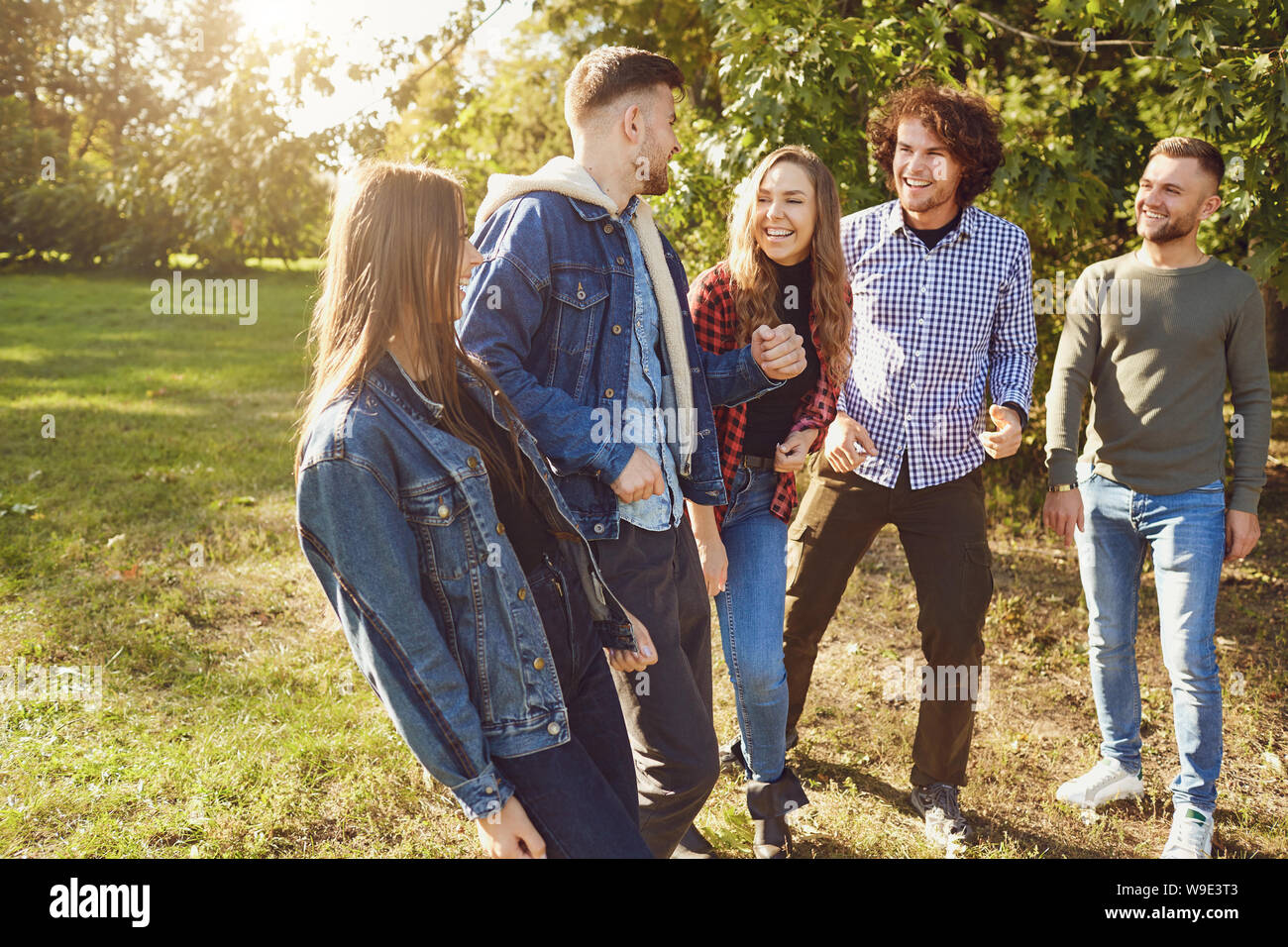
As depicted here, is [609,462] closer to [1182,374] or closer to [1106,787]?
[1182,374]

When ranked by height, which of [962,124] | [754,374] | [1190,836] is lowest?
[1190,836]

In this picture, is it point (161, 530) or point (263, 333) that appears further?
point (263, 333)

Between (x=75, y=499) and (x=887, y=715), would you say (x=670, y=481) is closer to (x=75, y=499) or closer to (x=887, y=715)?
(x=887, y=715)

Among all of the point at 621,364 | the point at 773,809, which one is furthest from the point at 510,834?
the point at 773,809

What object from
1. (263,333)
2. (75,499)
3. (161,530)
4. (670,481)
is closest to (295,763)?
(670,481)

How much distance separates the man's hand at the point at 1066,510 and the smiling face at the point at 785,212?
58.0 inches

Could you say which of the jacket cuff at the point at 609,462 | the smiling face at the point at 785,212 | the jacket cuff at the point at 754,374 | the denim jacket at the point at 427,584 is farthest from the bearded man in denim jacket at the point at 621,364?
the smiling face at the point at 785,212

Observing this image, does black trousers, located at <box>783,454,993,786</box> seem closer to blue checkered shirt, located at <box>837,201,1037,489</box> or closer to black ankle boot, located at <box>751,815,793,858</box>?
blue checkered shirt, located at <box>837,201,1037,489</box>

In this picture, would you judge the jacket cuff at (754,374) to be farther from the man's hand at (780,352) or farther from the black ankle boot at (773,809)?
the black ankle boot at (773,809)

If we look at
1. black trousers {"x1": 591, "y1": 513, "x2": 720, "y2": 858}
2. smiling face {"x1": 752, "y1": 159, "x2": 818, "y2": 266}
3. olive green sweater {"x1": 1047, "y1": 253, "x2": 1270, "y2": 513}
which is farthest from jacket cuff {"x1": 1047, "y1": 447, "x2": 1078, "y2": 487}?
black trousers {"x1": 591, "y1": 513, "x2": 720, "y2": 858}

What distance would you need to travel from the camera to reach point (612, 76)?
2.79 metres

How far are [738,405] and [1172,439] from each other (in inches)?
66.2
